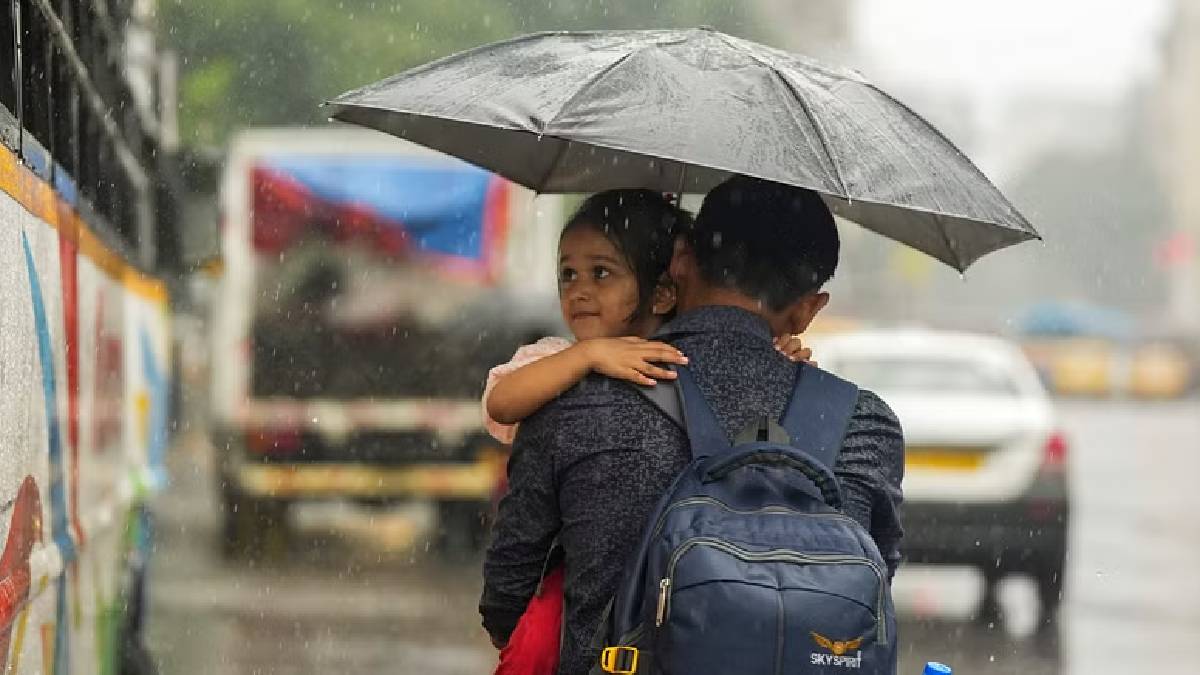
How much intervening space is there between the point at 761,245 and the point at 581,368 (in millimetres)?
376

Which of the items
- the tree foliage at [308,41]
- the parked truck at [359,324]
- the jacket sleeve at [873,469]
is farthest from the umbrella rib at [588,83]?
the tree foliage at [308,41]

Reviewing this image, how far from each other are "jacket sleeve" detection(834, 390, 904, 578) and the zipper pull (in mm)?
421

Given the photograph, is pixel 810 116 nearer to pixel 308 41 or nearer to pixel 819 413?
pixel 819 413

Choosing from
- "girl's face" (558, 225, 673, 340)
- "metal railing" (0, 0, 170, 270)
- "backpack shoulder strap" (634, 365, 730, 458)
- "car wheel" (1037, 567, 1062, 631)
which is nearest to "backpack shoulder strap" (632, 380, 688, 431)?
"backpack shoulder strap" (634, 365, 730, 458)

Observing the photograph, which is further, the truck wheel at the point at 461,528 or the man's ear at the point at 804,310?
the truck wheel at the point at 461,528

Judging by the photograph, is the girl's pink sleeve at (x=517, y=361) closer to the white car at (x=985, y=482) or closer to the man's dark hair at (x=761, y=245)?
the man's dark hair at (x=761, y=245)

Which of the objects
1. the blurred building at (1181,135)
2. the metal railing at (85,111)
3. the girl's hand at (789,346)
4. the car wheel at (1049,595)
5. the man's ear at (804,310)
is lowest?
the car wheel at (1049,595)

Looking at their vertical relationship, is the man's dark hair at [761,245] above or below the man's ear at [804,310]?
above

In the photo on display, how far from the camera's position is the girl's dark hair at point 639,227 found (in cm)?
371

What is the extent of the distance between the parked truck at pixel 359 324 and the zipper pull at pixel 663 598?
11.3 m

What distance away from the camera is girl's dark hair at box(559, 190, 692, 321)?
3713 mm

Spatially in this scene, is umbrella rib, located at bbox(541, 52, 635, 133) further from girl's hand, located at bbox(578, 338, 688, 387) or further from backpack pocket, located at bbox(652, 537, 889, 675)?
backpack pocket, located at bbox(652, 537, 889, 675)

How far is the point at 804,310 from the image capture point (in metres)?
3.55

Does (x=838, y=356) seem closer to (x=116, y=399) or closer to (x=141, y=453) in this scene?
(x=141, y=453)
